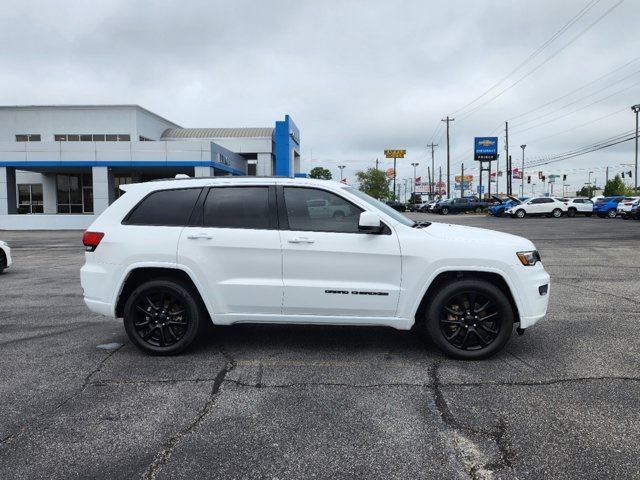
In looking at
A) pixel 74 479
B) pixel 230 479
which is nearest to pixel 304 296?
pixel 230 479

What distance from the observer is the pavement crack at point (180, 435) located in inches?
115

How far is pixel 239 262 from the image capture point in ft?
15.6

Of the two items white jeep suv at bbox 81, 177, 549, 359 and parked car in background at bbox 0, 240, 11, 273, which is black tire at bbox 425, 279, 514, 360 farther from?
parked car in background at bbox 0, 240, 11, 273

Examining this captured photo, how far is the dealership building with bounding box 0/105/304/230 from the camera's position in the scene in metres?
29.7

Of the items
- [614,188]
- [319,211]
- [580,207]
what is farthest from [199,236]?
[614,188]

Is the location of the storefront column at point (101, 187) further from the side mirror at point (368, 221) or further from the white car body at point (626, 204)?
the white car body at point (626, 204)

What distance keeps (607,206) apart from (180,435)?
42.2 m

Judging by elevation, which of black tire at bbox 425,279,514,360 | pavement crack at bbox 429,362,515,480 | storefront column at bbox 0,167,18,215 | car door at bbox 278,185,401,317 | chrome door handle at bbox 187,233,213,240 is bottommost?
pavement crack at bbox 429,362,515,480

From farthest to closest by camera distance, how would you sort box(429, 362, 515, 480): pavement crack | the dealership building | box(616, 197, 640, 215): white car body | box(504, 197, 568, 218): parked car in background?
box(504, 197, 568, 218): parked car in background, box(616, 197, 640, 215): white car body, the dealership building, box(429, 362, 515, 480): pavement crack

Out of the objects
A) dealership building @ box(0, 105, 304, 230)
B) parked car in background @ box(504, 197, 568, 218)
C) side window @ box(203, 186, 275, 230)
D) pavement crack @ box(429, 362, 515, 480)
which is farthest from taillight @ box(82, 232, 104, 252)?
parked car in background @ box(504, 197, 568, 218)

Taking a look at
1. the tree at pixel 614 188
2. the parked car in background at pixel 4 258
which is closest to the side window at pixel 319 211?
the parked car in background at pixel 4 258

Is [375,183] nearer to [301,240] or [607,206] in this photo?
[607,206]

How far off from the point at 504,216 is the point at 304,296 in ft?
140

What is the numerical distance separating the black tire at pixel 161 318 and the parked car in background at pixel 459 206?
167 feet
